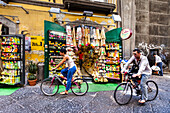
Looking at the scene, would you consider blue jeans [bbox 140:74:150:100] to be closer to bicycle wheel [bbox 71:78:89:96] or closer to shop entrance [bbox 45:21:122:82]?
bicycle wheel [bbox 71:78:89:96]

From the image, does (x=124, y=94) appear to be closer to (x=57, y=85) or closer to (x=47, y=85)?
(x=57, y=85)

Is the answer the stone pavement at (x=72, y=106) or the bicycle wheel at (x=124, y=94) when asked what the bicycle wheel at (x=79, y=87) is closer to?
the stone pavement at (x=72, y=106)

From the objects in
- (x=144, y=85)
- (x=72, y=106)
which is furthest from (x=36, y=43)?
(x=144, y=85)

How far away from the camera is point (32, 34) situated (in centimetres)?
651

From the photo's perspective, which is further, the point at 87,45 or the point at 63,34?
the point at 87,45

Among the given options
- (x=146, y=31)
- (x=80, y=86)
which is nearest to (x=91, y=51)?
(x=80, y=86)

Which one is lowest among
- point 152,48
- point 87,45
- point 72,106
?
point 72,106

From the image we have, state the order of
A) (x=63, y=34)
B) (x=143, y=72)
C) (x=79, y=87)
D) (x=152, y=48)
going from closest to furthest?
(x=143, y=72) → (x=79, y=87) → (x=63, y=34) → (x=152, y=48)

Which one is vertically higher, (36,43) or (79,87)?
(36,43)

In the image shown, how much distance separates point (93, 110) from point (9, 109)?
255 centimetres

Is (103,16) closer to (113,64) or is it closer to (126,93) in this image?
(113,64)

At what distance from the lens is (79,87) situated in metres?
4.29

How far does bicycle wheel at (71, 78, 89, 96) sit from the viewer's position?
4.19m

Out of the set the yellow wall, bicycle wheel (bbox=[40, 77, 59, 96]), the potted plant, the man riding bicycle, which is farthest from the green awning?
the potted plant
